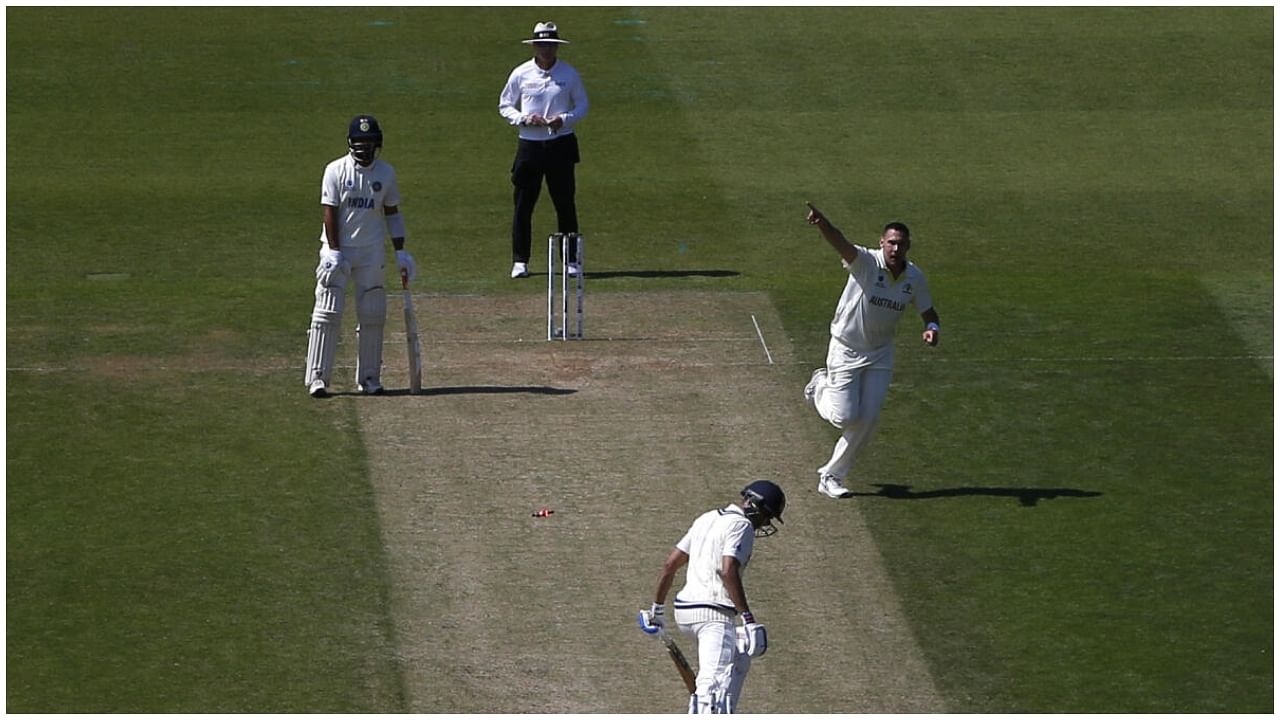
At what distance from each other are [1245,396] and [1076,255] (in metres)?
4.53

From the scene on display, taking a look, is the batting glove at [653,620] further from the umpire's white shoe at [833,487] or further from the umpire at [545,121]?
the umpire at [545,121]

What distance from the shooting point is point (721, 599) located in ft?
40.7

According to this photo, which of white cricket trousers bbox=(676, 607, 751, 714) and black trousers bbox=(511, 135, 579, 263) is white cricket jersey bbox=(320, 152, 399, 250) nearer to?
black trousers bbox=(511, 135, 579, 263)

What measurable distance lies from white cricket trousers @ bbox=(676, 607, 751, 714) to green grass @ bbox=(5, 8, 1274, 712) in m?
1.60

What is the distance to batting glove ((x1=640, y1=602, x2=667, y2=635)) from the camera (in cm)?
1285

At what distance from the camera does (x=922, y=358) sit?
62.6 ft

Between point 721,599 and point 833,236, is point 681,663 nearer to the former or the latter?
point 721,599

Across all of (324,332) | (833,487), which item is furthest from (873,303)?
(324,332)

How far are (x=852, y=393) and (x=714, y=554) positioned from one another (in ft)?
11.1

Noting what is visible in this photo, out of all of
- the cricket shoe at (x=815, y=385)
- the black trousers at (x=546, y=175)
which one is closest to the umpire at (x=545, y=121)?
the black trousers at (x=546, y=175)

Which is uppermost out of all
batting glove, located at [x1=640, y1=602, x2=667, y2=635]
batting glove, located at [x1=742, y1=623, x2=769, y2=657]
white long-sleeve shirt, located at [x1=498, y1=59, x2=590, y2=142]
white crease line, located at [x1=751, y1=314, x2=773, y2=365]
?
white long-sleeve shirt, located at [x1=498, y1=59, x2=590, y2=142]

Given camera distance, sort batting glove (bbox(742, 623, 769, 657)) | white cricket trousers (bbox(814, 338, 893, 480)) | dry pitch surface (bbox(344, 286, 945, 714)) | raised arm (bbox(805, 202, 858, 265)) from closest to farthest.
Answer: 1. batting glove (bbox(742, 623, 769, 657))
2. dry pitch surface (bbox(344, 286, 945, 714))
3. raised arm (bbox(805, 202, 858, 265))
4. white cricket trousers (bbox(814, 338, 893, 480))

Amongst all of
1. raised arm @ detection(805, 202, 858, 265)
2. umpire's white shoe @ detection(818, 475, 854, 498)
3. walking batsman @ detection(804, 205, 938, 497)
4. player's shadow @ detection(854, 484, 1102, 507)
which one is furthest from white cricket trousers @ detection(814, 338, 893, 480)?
raised arm @ detection(805, 202, 858, 265)

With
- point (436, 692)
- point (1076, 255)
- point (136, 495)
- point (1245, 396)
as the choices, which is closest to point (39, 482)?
point (136, 495)
